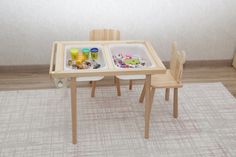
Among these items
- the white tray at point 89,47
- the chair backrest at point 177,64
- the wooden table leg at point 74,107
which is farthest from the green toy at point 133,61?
the wooden table leg at point 74,107

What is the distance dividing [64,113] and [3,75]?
1066 mm

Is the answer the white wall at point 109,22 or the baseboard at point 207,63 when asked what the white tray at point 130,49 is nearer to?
the white wall at point 109,22

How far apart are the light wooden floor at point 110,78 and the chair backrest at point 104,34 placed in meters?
0.64

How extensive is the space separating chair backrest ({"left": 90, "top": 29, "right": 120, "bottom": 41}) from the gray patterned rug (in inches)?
23.4

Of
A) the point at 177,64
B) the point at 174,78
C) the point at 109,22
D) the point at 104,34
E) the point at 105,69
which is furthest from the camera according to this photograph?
the point at 109,22

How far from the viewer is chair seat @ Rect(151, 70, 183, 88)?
2.41 meters

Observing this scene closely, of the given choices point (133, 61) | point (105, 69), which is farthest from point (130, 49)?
point (105, 69)

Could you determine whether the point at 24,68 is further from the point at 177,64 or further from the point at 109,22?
the point at 177,64

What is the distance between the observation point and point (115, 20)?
3223mm

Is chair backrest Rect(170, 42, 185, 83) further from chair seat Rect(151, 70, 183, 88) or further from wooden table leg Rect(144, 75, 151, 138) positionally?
wooden table leg Rect(144, 75, 151, 138)

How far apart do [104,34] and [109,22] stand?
0.54m

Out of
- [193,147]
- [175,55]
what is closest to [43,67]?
[175,55]

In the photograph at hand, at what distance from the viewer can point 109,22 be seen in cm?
322

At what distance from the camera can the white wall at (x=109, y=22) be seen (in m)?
3.08
